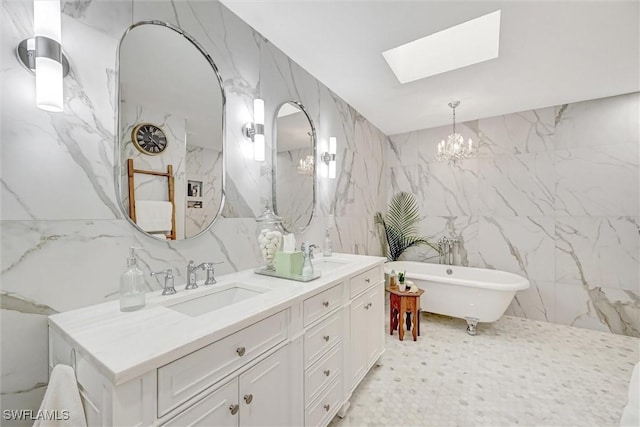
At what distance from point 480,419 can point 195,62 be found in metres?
2.79

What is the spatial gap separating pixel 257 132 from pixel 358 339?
1604 millimetres

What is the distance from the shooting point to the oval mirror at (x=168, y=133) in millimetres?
1224

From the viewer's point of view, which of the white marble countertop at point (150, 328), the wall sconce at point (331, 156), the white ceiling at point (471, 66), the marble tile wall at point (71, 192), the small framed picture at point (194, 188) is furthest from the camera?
the wall sconce at point (331, 156)

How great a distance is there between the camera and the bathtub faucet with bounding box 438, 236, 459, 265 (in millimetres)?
3848

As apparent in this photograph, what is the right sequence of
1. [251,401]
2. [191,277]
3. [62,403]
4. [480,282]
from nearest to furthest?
1. [62,403]
2. [251,401]
3. [191,277]
4. [480,282]

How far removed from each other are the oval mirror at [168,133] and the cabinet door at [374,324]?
135cm

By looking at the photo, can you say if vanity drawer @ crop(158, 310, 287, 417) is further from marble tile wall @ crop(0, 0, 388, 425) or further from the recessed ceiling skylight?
the recessed ceiling skylight

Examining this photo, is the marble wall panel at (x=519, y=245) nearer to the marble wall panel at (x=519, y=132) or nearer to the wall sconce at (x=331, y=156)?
the marble wall panel at (x=519, y=132)

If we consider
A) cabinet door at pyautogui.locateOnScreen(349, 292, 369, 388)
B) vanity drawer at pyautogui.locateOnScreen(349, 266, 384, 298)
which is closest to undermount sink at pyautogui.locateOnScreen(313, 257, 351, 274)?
vanity drawer at pyautogui.locateOnScreen(349, 266, 384, 298)

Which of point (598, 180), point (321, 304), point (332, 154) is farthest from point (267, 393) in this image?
point (598, 180)

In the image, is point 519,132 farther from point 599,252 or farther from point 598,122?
point 599,252

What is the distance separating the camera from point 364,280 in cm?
200

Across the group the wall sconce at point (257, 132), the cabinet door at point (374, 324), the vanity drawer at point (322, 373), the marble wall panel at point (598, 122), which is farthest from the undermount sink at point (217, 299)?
Result: the marble wall panel at point (598, 122)

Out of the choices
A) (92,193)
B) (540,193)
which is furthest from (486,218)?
(92,193)
